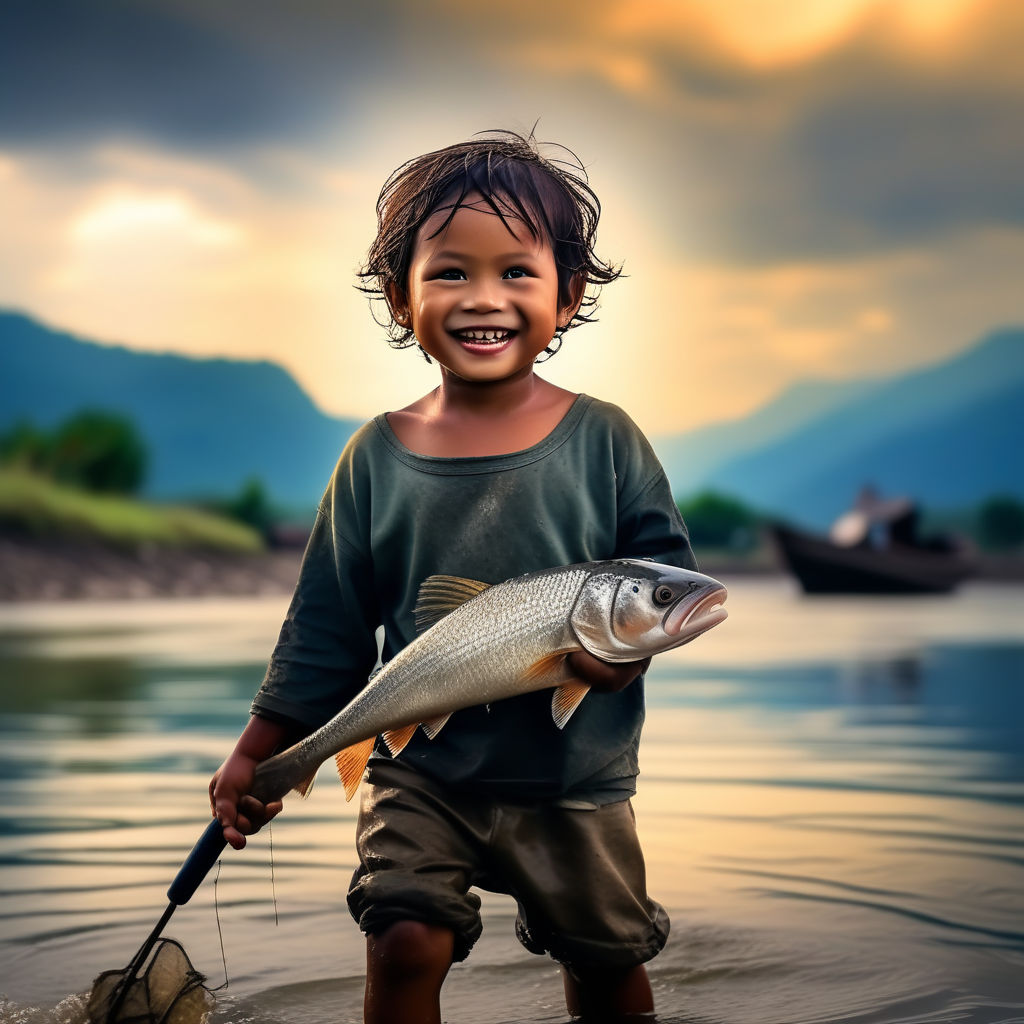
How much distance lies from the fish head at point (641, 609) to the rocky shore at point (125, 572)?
25.5 meters

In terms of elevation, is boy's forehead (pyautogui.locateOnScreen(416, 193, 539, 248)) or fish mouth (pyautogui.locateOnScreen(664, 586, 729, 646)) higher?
boy's forehead (pyautogui.locateOnScreen(416, 193, 539, 248))

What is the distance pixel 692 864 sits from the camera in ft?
14.9

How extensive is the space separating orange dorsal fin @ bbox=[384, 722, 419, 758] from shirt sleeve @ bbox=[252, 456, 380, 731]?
272mm

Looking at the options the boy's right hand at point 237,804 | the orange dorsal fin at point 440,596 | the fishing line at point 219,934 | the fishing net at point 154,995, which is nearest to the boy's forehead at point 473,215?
the orange dorsal fin at point 440,596

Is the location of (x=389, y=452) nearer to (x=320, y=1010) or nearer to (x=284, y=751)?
(x=284, y=751)

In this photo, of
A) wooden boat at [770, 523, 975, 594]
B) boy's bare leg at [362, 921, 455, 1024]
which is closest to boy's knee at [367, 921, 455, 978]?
boy's bare leg at [362, 921, 455, 1024]

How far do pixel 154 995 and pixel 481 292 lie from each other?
62.0 inches

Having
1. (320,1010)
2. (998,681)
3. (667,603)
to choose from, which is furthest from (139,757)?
(998,681)

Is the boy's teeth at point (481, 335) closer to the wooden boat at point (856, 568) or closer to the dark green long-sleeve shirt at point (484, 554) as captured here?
the dark green long-sleeve shirt at point (484, 554)

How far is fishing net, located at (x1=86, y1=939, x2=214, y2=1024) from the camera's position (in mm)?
3174

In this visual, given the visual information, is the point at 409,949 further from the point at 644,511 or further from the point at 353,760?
the point at 644,511

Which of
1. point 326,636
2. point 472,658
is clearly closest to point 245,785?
point 326,636

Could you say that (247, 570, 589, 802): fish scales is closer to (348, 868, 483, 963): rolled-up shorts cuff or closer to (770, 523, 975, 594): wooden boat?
(348, 868, 483, 963): rolled-up shorts cuff

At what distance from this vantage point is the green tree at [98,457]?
126ft
